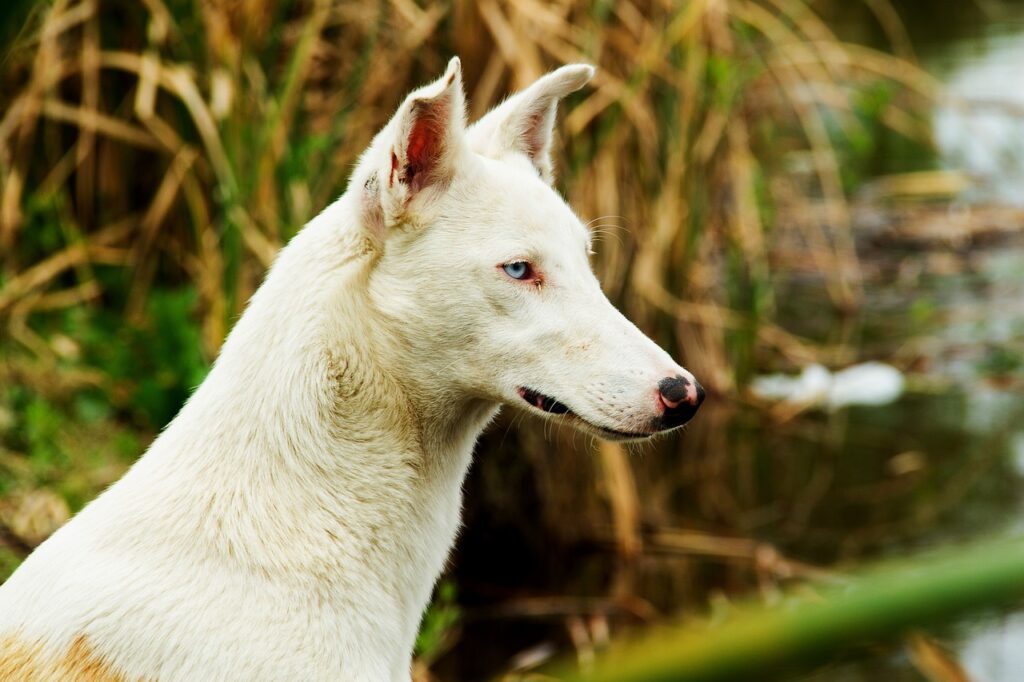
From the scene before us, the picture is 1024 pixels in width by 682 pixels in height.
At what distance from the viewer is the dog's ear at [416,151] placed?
6.91 ft

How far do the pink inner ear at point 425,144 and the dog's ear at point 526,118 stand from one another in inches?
10.5

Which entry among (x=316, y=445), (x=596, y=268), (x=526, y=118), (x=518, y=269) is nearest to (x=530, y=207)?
(x=518, y=269)

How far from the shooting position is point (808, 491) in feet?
18.4

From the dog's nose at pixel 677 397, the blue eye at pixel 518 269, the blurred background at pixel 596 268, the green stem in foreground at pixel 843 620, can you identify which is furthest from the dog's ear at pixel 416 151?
the green stem in foreground at pixel 843 620

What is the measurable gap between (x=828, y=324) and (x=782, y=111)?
1238 mm

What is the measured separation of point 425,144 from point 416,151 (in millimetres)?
21

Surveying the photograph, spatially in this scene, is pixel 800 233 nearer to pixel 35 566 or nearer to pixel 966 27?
pixel 966 27

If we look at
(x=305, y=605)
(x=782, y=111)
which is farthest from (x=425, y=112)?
(x=782, y=111)

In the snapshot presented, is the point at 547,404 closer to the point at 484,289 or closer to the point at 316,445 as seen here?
the point at 484,289

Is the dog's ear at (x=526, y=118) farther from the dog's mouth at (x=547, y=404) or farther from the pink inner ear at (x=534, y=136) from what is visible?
the dog's mouth at (x=547, y=404)

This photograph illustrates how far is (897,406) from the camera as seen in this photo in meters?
6.41

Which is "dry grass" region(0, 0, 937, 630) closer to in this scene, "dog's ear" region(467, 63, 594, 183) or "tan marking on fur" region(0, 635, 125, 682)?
"dog's ear" region(467, 63, 594, 183)

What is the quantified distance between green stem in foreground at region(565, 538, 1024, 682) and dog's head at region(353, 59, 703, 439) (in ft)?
5.08

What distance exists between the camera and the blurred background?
4.36 metres
